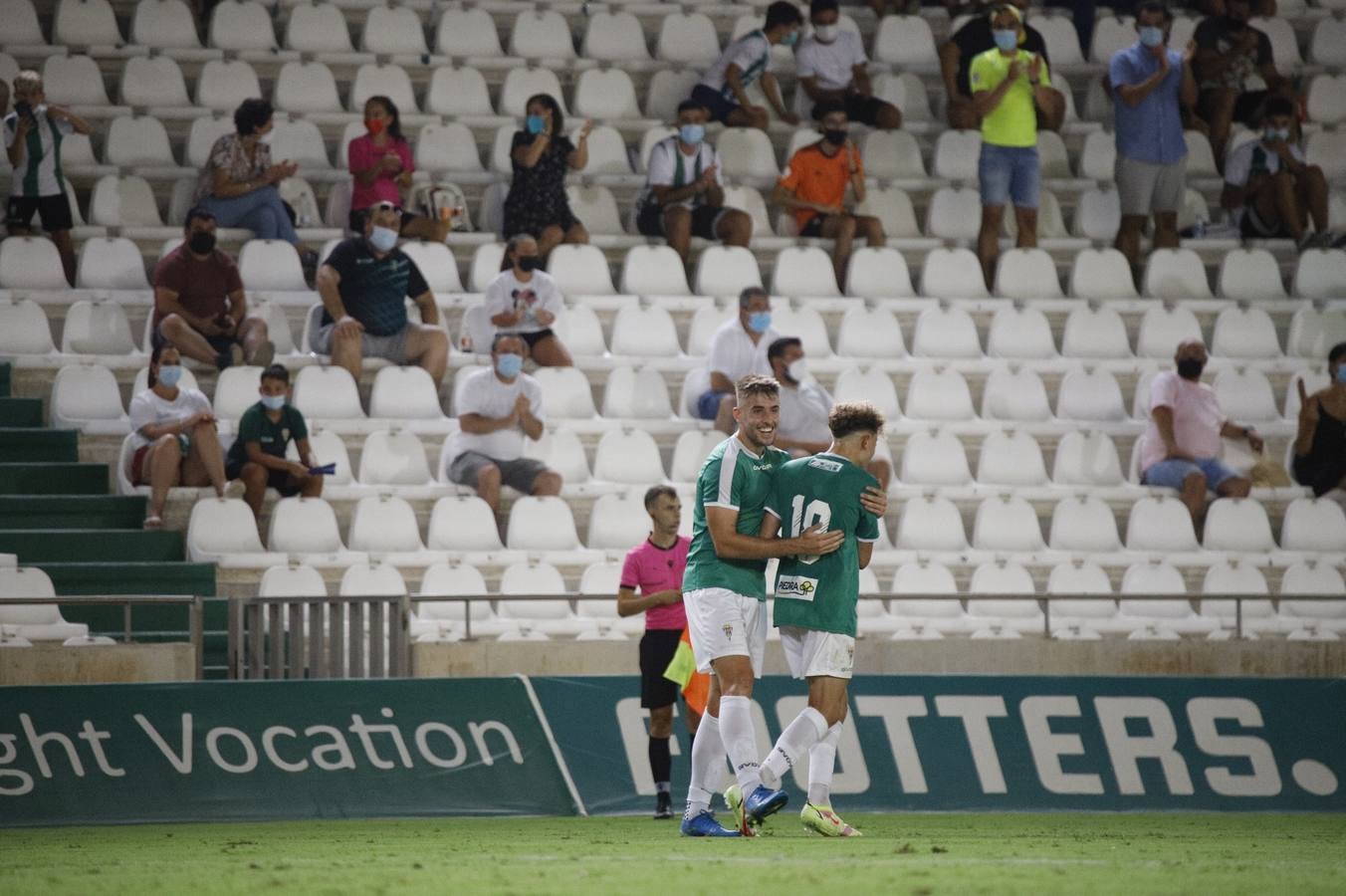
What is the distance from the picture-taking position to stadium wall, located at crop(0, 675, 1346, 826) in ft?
37.2

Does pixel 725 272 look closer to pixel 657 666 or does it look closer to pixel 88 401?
pixel 88 401

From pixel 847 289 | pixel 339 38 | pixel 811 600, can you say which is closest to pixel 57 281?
pixel 339 38

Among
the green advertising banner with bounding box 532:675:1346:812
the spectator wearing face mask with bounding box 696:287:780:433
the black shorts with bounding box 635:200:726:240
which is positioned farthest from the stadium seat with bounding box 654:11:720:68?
the green advertising banner with bounding box 532:675:1346:812

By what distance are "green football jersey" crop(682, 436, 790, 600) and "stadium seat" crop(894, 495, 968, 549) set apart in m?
6.12

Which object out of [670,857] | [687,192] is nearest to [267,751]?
[670,857]

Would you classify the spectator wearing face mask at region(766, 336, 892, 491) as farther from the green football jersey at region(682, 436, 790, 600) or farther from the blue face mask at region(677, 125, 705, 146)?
the green football jersey at region(682, 436, 790, 600)

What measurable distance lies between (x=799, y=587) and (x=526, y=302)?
23.7ft

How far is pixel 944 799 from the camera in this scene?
1195 centimetres

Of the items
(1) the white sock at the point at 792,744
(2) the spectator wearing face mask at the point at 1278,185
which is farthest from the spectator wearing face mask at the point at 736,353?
(1) the white sock at the point at 792,744

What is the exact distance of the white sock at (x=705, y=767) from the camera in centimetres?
882

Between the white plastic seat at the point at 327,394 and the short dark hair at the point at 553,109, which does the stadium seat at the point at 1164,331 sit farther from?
the white plastic seat at the point at 327,394

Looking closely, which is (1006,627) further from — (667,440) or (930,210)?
(930,210)

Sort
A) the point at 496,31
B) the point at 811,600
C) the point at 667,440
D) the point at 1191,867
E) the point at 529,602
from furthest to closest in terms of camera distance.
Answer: the point at 496,31 < the point at 667,440 < the point at 529,602 < the point at 811,600 < the point at 1191,867

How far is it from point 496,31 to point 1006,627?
782 centimetres
